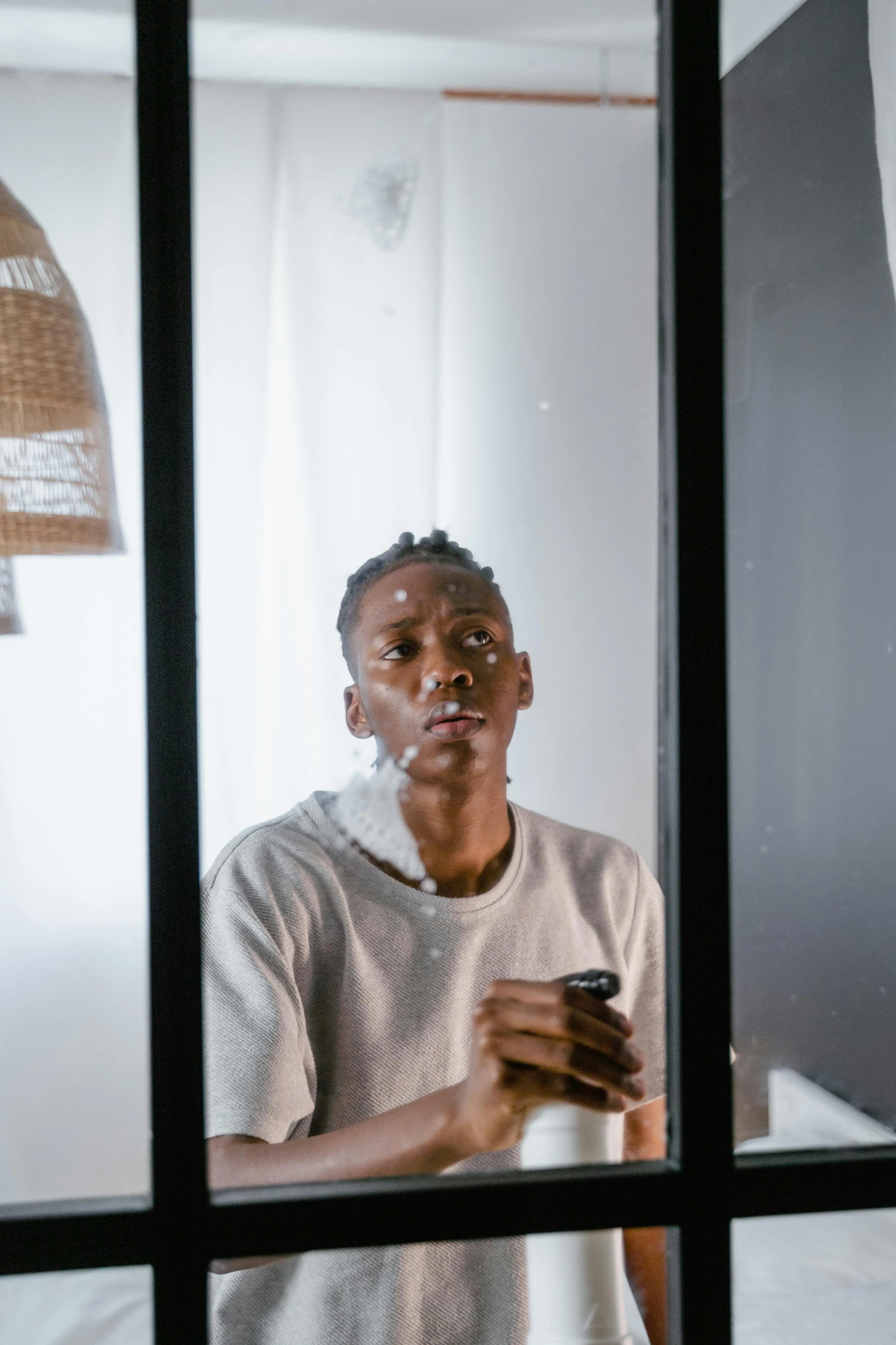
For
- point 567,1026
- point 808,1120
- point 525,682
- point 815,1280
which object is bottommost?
point 815,1280

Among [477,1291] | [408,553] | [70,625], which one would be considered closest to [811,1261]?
[477,1291]

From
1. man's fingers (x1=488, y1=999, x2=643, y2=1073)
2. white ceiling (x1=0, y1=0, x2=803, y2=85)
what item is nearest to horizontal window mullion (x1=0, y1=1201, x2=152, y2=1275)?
man's fingers (x1=488, y1=999, x2=643, y2=1073)

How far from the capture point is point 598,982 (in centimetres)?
71

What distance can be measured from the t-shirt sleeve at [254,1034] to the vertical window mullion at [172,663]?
0.53 feet

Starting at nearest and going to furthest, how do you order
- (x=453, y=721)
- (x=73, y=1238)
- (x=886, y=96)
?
1. (x=73, y=1238)
2. (x=453, y=721)
3. (x=886, y=96)

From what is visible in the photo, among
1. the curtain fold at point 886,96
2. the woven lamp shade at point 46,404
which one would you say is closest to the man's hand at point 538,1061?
the woven lamp shade at point 46,404

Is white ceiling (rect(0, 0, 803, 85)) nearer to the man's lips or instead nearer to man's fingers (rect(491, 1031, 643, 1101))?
the man's lips

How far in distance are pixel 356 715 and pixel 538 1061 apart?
0.27 m

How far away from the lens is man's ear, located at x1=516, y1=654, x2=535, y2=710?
2.46 ft

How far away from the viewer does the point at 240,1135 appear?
0.69m

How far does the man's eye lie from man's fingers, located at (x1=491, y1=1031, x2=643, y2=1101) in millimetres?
266

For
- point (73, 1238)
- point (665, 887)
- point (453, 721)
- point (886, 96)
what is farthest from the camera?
point (886, 96)

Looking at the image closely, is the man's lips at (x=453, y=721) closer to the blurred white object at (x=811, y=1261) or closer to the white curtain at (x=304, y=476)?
the white curtain at (x=304, y=476)

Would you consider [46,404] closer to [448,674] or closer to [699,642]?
[448,674]
